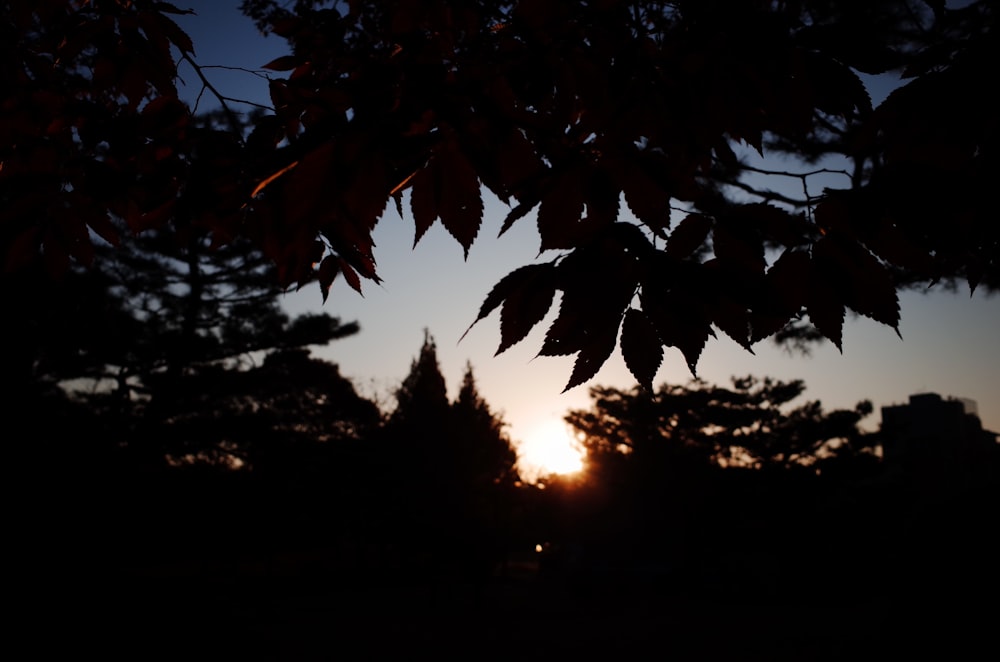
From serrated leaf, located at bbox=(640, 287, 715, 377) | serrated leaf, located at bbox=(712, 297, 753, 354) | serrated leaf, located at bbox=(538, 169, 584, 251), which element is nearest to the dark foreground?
serrated leaf, located at bbox=(712, 297, 753, 354)

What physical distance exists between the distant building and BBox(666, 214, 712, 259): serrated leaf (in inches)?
1346

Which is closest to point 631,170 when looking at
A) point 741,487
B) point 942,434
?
point 741,487

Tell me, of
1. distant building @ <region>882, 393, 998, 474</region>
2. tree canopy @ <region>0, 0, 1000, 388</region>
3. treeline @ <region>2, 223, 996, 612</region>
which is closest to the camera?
tree canopy @ <region>0, 0, 1000, 388</region>

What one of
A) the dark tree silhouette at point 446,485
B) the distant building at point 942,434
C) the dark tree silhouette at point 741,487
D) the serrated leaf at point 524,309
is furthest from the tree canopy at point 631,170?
the distant building at point 942,434

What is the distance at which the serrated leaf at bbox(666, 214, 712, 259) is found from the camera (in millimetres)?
1275

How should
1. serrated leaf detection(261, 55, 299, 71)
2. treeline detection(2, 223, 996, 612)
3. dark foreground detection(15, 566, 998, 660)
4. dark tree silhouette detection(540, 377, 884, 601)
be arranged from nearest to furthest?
serrated leaf detection(261, 55, 299, 71), dark foreground detection(15, 566, 998, 660), treeline detection(2, 223, 996, 612), dark tree silhouette detection(540, 377, 884, 601)

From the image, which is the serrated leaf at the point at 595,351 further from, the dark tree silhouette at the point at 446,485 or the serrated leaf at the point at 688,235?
the dark tree silhouette at the point at 446,485

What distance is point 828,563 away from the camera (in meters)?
18.8

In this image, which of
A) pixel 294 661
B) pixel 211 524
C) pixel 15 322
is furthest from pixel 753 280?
pixel 211 524

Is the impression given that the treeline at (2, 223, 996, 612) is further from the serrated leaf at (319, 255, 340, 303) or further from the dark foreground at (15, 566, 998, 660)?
the serrated leaf at (319, 255, 340, 303)

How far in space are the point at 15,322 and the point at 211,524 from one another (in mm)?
8643

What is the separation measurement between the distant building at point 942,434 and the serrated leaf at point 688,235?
34196 millimetres

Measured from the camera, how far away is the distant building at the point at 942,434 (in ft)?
118

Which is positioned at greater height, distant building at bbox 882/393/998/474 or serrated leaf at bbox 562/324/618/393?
distant building at bbox 882/393/998/474
